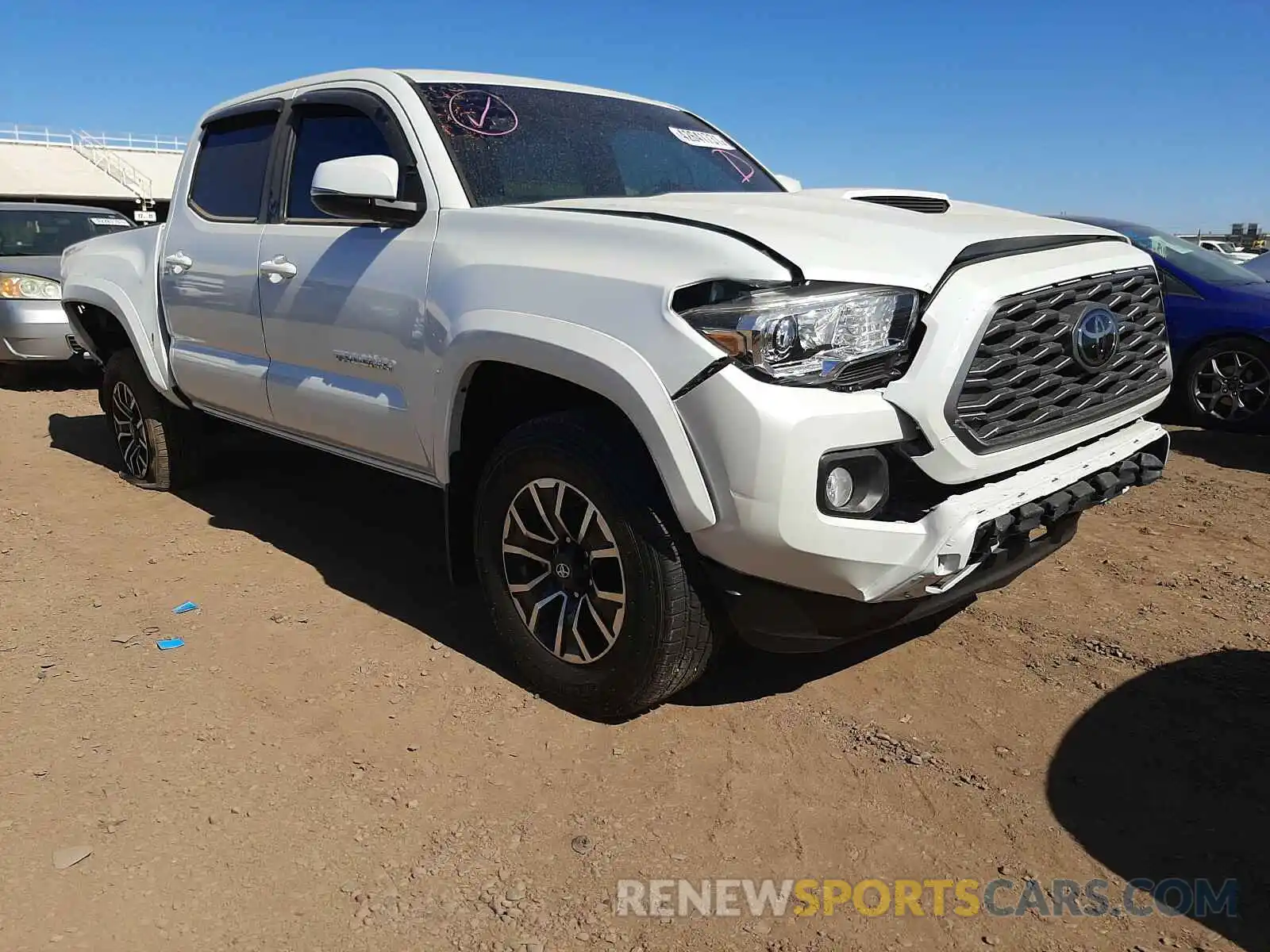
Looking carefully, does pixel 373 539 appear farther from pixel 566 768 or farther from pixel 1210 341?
pixel 1210 341

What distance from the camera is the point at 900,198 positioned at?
3.22m

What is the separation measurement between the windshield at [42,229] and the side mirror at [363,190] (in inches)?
292

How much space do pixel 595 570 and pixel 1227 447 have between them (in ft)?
18.3

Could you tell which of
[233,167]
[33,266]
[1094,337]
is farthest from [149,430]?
[1094,337]

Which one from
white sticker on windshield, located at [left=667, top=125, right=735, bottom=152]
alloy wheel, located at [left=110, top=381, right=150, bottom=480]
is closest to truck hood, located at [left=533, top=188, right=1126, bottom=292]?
white sticker on windshield, located at [left=667, top=125, right=735, bottom=152]

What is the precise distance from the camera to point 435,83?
3.63 metres

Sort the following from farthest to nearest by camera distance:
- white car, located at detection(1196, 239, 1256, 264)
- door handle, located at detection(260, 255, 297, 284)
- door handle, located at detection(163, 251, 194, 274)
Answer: white car, located at detection(1196, 239, 1256, 264), door handle, located at detection(163, 251, 194, 274), door handle, located at detection(260, 255, 297, 284)

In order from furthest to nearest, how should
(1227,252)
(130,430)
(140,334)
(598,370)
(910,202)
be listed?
(1227,252), (130,430), (140,334), (910,202), (598,370)

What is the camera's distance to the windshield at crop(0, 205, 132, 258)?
9.47 metres

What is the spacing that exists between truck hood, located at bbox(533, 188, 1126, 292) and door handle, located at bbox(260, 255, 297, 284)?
3.95 feet

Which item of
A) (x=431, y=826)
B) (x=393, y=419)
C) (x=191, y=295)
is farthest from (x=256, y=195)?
(x=431, y=826)

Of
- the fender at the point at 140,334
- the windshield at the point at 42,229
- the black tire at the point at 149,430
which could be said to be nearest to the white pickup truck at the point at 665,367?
the fender at the point at 140,334

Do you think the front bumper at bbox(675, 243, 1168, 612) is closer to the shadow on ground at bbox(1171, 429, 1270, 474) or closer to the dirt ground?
the dirt ground

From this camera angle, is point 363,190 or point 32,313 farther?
point 32,313
